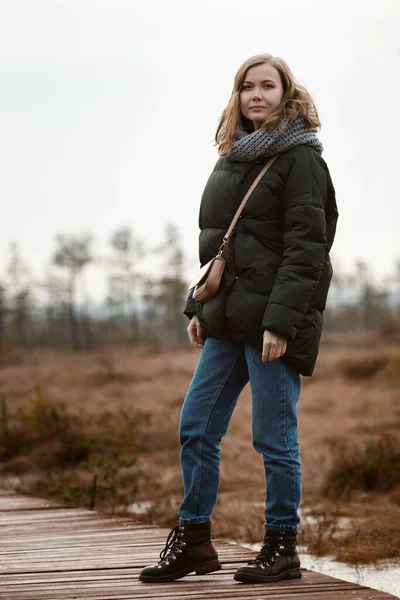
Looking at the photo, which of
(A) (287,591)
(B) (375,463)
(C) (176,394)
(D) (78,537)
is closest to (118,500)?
(B) (375,463)

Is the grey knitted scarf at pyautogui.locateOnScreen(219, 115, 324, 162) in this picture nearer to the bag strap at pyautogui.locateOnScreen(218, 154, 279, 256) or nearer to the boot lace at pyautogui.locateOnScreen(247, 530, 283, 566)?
the bag strap at pyautogui.locateOnScreen(218, 154, 279, 256)

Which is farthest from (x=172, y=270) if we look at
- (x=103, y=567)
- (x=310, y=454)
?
(x=103, y=567)

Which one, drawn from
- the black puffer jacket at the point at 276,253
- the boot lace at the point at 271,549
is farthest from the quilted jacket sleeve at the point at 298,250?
the boot lace at the point at 271,549

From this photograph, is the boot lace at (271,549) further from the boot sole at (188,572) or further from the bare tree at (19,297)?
the bare tree at (19,297)

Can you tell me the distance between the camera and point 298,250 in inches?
130

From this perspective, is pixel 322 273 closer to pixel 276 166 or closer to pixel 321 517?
pixel 276 166

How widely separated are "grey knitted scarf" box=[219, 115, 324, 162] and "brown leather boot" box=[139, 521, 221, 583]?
1.48 metres

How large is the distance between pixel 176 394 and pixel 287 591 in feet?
50.7

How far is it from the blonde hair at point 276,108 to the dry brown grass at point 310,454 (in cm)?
317

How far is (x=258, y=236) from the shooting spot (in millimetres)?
3430

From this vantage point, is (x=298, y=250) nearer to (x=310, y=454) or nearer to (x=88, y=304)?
(x=310, y=454)

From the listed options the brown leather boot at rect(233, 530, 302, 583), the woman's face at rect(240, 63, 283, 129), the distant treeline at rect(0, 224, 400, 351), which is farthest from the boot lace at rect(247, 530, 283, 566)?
the distant treeline at rect(0, 224, 400, 351)

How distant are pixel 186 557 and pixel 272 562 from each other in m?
0.34

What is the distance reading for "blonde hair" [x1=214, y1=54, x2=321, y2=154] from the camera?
347cm
